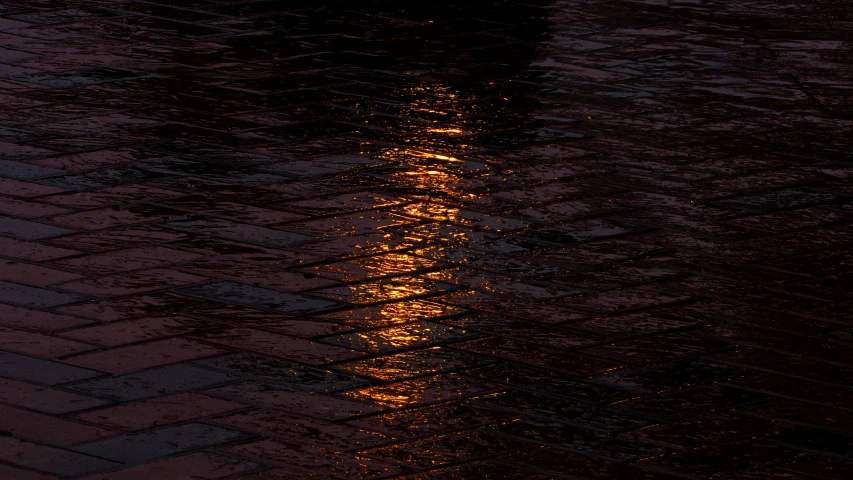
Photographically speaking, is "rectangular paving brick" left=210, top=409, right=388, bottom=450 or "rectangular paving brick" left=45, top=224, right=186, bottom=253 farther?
"rectangular paving brick" left=45, top=224, right=186, bottom=253

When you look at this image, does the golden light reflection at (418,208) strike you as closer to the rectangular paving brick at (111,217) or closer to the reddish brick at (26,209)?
the rectangular paving brick at (111,217)

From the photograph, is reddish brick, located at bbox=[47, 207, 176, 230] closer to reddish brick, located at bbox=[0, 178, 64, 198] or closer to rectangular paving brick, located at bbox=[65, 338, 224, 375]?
reddish brick, located at bbox=[0, 178, 64, 198]

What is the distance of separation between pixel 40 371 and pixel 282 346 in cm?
74

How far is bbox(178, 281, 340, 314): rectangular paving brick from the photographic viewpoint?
482 cm

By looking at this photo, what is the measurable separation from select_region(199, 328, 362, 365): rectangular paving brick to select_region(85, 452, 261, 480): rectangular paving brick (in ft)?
2.28

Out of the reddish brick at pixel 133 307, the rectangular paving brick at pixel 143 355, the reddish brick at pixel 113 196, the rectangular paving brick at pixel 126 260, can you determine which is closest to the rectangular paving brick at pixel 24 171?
the reddish brick at pixel 113 196

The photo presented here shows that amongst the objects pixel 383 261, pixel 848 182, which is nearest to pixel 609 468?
pixel 383 261

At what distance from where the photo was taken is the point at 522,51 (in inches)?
338

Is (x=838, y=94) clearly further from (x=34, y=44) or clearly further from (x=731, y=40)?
(x=34, y=44)

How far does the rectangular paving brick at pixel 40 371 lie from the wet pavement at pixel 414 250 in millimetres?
13

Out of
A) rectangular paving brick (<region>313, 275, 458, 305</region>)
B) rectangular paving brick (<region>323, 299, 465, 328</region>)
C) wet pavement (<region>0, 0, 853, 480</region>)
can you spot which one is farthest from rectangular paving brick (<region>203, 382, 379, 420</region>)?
rectangular paving brick (<region>313, 275, 458, 305</region>)

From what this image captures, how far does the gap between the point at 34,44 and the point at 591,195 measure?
3614 millimetres

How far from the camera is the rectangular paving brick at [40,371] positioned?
165 inches

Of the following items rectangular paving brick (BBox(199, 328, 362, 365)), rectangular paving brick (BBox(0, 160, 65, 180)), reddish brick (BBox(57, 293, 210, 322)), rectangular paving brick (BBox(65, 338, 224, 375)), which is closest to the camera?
rectangular paving brick (BBox(65, 338, 224, 375))
